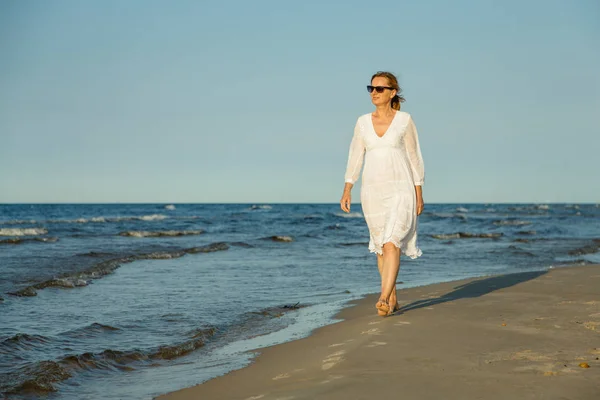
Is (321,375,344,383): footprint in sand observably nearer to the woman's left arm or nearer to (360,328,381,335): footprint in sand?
(360,328,381,335): footprint in sand

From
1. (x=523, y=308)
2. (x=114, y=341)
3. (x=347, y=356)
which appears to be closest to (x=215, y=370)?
(x=347, y=356)

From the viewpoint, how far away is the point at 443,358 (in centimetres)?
383

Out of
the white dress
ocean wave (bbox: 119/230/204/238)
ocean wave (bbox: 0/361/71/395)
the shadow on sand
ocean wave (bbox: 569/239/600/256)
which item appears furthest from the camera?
ocean wave (bbox: 119/230/204/238)

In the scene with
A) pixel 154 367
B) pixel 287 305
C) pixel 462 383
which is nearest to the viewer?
pixel 462 383

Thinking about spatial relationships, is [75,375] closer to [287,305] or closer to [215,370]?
[215,370]

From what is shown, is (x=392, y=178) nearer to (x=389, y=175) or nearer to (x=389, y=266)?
(x=389, y=175)

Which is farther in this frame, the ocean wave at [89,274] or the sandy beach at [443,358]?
the ocean wave at [89,274]

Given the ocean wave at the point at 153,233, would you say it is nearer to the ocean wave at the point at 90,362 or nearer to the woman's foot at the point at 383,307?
the ocean wave at the point at 90,362

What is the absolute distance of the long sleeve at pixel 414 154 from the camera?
17.8 ft

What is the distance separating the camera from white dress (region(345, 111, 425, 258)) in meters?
5.34

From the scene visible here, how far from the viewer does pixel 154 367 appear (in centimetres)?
487

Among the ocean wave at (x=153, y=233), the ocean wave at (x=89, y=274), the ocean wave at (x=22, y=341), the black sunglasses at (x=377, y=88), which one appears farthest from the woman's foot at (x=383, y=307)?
the ocean wave at (x=153, y=233)

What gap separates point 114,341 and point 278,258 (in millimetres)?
8939

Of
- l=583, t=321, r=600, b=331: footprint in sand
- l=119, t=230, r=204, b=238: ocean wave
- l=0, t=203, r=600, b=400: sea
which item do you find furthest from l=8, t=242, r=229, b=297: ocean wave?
l=119, t=230, r=204, b=238: ocean wave
